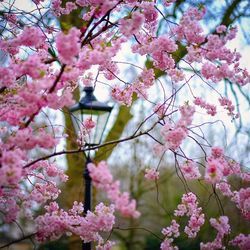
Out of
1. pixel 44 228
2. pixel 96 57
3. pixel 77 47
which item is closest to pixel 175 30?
pixel 96 57

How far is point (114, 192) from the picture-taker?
2.04 metres

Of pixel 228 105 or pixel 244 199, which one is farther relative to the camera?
pixel 228 105

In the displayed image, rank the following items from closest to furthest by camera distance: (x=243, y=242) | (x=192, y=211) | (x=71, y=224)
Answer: (x=71, y=224) → (x=243, y=242) → (x=192, y=211)

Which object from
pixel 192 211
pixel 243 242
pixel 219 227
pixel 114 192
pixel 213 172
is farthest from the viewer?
pixel 192 211

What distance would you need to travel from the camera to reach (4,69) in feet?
8.06

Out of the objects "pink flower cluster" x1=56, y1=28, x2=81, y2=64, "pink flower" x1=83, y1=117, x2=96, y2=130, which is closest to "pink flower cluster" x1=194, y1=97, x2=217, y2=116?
"pink flower" x1=83, y1=117, x2=96, y2=130

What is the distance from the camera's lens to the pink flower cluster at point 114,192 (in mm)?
1987

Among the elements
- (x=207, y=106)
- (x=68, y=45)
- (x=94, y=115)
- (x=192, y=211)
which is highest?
(x=94, y=115)

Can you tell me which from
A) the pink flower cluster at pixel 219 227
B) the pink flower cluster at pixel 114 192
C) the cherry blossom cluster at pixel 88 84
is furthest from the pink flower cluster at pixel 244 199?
the pink flower cluster at pixel 114 192

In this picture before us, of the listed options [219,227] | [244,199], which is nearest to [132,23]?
[219,227]

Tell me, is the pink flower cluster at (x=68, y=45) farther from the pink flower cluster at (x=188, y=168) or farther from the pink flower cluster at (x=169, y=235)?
the pink flower cluster at (x=169, y=235)

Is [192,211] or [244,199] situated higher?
[192,211]

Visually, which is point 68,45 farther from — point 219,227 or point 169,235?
point 169,235

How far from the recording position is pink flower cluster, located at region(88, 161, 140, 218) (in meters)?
1.99
